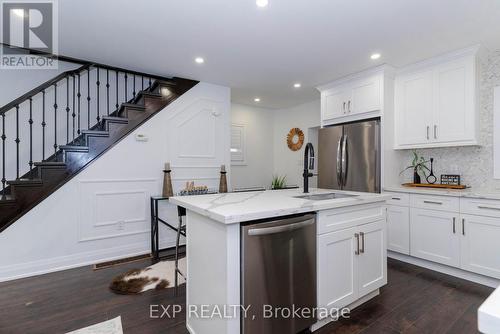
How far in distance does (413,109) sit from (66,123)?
15.8ft

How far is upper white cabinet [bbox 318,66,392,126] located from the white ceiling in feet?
0.64

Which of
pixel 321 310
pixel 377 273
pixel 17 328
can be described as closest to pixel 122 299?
pixel 17 328

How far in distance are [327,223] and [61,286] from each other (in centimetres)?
267

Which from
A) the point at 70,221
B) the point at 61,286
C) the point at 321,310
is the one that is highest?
the point at 70,221

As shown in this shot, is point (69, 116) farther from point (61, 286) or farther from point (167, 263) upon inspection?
point (167, 263)

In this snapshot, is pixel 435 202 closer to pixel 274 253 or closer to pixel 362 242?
pixel 362 242

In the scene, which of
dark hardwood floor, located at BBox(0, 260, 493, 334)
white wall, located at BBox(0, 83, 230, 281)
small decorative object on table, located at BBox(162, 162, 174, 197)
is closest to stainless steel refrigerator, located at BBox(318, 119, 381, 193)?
dark hardwood floor, located at BBox(0, 260, 493, 334)

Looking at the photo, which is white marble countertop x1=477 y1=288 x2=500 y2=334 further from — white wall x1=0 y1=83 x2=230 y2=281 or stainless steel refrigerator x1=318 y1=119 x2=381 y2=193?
white wall x1=0 y1=83 x2=230 y2=281

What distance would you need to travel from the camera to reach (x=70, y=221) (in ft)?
9.89

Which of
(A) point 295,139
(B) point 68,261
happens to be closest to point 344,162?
(A) point 295,139

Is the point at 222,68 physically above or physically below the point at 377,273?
above

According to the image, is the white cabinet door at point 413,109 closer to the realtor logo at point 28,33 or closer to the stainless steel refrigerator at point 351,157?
the stainless steel refrigerator at point 351,157

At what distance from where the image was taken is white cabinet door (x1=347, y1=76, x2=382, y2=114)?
341 centimetres

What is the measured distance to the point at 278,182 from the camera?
580cm
